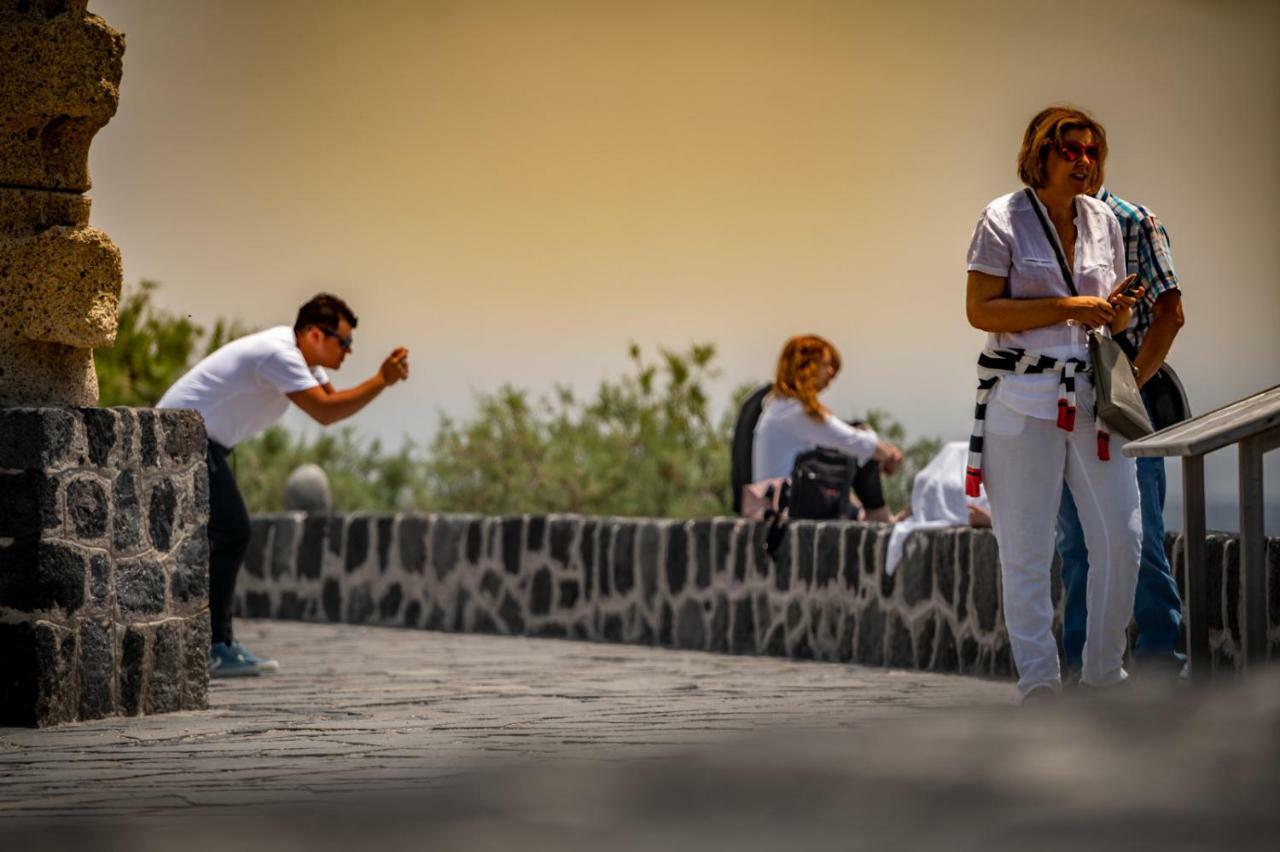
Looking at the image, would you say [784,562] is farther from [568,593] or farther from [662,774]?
[662,774]

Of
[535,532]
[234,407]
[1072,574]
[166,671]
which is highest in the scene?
[234,407]

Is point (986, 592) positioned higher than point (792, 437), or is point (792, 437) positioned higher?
point (792, 437)

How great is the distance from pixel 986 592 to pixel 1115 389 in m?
2.35

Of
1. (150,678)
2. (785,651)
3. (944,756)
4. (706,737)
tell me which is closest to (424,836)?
(944,756)

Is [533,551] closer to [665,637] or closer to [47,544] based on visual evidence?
[665,637]

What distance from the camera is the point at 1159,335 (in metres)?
6.11

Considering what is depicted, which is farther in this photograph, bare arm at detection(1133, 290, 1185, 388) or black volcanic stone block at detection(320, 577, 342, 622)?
black volcanic stone block at detection(320, 577, 342, 622)

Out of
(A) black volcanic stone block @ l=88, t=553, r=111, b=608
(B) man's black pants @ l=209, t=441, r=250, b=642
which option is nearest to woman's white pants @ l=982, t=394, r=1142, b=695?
(A) black volcanic stone block @ l=88, t=553, r=111, b=608

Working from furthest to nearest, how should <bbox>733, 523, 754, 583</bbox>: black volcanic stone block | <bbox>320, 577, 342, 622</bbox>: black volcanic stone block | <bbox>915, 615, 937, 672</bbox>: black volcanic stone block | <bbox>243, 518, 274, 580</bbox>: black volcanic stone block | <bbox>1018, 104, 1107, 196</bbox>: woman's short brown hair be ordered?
<bbox>243, 518, 274, 580</bbox>: black volcanic stone block, <bbox>320, 577, 342, 622</bbox>: black volcanic stone block, <bbox>733, 523, 754, 583</bbox>: black volcanic stone block, <bbox>915, 615, 937, 672</bbox>: black volcanic stone block, <bbox>1018, 104, 1107, 196</bbox>: woman's short brown hair

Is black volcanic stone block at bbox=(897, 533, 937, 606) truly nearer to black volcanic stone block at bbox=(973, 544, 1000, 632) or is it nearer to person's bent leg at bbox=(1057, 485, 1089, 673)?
black volcanic stone block at bbox=(973, 544, 1000, 632)

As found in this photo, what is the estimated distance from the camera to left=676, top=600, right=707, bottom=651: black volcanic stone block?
9.95 metres

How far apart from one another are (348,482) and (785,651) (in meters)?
6.50

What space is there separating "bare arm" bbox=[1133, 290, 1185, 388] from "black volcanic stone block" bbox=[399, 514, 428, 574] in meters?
6.20

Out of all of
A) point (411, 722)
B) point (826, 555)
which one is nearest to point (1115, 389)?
point (411, 722)
